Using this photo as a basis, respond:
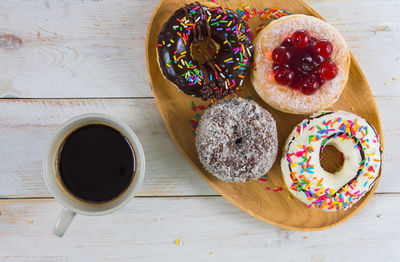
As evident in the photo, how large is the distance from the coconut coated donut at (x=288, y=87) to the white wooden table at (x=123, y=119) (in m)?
0.21

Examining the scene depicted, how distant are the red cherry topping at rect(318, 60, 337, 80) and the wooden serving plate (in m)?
0.19

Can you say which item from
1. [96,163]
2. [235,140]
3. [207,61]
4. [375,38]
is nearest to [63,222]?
[96,163]

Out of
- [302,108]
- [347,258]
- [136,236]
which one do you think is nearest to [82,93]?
[136,236]

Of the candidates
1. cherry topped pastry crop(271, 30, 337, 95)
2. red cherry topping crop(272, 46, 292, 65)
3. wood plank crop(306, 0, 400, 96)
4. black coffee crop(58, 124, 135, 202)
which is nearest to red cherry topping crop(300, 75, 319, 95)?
cherry topped pastry crop(271, 30, 337, 95)

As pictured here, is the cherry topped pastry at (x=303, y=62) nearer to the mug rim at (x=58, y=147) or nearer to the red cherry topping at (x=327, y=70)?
the red cherry topping at (x=327, y=70)

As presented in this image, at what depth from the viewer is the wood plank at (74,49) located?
4.61 feet

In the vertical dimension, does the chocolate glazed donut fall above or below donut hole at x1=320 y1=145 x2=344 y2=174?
above

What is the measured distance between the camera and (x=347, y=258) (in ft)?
4.91

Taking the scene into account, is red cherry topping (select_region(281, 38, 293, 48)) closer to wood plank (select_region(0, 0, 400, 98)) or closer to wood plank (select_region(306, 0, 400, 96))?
wood plank (select_region(306, 0, 400, 96))

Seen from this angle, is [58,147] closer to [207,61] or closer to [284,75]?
[207,61]

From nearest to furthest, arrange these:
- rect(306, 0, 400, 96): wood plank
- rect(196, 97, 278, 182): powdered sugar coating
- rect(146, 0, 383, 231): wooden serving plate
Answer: rect(196, 97, 278, 182): powdered sugar coating, rect(146, 0, 383, 231): wooden serving plate, rect(306, 0, 400, 96): wood plank

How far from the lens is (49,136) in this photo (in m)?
1.41

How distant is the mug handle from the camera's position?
1053 mm

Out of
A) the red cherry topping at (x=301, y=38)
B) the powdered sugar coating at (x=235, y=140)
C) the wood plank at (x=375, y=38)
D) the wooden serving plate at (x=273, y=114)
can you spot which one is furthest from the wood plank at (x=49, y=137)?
the wood plank at (x=375, y=38)
